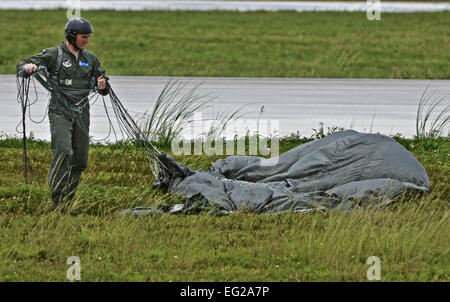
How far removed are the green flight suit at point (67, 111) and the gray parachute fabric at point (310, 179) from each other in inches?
31.4

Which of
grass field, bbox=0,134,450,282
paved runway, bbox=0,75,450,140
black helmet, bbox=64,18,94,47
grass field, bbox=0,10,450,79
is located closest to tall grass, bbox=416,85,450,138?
paved runway, bbox=0,75,450,140

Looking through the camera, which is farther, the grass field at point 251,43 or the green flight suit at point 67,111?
the grass field at point 251,43

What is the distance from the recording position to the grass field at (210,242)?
6.36 meters

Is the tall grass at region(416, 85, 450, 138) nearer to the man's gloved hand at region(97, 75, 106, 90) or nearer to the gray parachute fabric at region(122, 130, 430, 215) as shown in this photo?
the gray parachute fabric at region(122, 130, 430, 215)

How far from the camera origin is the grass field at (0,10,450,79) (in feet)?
73.8

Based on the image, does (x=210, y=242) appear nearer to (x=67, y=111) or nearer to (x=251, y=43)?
(x=67, y=111)

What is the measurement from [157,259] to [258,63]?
17155mm

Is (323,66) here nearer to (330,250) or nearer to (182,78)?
(182,78)

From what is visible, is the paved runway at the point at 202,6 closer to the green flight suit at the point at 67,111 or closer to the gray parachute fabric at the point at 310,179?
the gray parachute fabric at the point at 310,179

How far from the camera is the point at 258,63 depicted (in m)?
23.4

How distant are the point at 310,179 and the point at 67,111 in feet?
8.85

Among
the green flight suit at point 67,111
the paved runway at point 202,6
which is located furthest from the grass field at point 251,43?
the green flight suit at point 67,111
